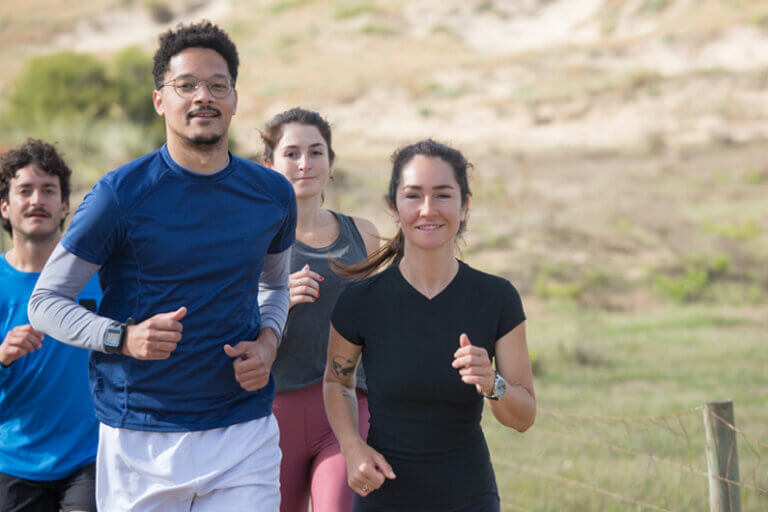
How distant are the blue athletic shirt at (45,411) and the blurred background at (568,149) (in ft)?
7.94

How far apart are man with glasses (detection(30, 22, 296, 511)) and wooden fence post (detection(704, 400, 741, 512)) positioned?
6.47 feet

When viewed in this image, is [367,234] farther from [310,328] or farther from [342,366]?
[342,366]

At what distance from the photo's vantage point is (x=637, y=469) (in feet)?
23.6

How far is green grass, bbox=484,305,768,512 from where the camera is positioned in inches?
247

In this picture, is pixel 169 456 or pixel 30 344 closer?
pixel 169 456

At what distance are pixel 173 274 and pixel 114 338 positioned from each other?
9.7 inches

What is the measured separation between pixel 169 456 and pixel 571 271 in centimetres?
1512

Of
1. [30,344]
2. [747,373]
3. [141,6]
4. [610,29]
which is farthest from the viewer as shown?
[141,6]

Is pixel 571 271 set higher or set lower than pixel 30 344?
higher

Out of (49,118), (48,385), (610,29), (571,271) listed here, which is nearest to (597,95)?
(610,29)

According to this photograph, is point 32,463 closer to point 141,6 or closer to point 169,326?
point 169,326

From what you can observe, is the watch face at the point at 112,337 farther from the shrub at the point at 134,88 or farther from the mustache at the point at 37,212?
the shrub at the point at 134,88

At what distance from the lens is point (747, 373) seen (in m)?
10.7

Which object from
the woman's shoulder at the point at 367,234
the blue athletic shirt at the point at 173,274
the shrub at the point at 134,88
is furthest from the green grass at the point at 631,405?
the shrub at the point at 134,88
